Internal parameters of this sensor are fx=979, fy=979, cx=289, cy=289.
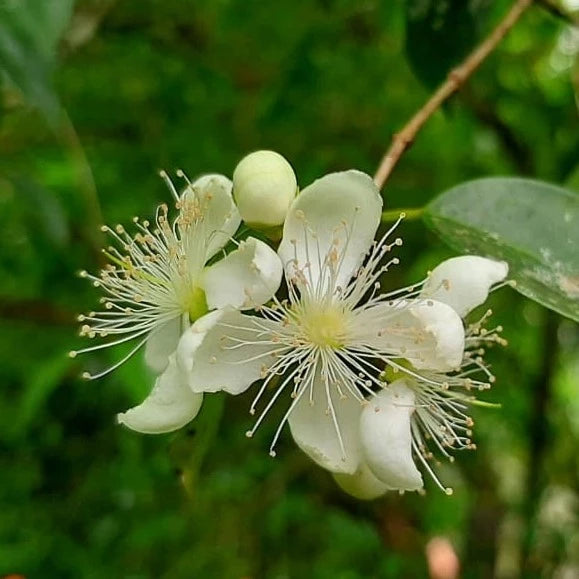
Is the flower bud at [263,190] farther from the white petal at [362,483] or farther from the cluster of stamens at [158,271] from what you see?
the white petal at [362,483]

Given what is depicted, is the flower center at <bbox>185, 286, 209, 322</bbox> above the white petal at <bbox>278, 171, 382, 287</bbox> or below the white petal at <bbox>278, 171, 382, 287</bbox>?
below

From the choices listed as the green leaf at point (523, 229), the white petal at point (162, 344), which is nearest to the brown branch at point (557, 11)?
the green leaf at point (523, 229)

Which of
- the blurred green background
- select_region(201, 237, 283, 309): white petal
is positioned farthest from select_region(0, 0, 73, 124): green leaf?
the blurred green background

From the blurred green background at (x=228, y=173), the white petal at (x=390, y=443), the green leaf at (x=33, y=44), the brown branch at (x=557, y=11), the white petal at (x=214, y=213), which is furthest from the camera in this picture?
the blurred green background at (x=228, y=173)

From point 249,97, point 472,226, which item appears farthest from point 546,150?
point 472,226

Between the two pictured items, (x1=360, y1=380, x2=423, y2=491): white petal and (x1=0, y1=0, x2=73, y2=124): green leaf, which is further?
(x1=0, y1=0, x2=73, y2=124): green leaf

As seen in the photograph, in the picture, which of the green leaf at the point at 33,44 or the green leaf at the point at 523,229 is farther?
the green leaf at the point at 33,44

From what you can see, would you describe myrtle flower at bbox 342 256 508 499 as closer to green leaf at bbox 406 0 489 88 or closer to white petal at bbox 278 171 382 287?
white petal at bbox 278 171 382 287
